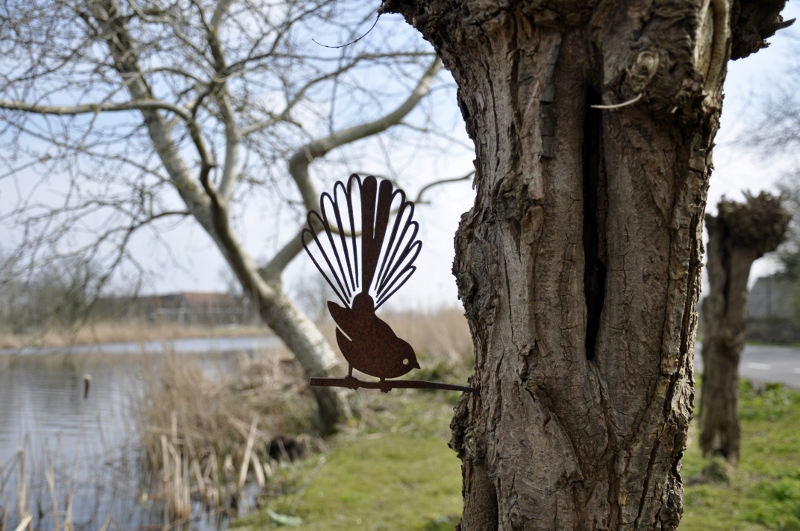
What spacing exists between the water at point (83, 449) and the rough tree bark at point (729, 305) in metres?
4.12

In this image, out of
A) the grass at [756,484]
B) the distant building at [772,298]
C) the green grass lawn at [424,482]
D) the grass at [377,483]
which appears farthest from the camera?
the distant building at [772,298]

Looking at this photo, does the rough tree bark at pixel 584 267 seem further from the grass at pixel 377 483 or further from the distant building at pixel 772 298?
the distant building at pixel 772 298

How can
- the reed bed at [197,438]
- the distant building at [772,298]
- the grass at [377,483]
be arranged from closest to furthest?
the grass at [377,483], the reed bed at [197,438], the distant building at [772,298]

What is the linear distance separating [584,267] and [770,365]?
1338 cm

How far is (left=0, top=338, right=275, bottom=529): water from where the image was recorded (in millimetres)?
4695

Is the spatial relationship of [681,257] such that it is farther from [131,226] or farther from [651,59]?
[131,226]

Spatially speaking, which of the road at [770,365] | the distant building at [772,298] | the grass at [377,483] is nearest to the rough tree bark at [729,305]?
the grass at [377,483]

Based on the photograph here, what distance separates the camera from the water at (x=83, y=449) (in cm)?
470

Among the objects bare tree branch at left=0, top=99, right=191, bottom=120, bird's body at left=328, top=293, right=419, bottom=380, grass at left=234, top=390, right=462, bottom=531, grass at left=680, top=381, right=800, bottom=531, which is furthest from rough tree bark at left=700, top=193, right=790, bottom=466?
bare tree branch at left=0, top=99, right=191, bottom=120

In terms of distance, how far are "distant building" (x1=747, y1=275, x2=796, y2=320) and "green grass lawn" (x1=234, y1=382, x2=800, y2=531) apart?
16006 millimetres

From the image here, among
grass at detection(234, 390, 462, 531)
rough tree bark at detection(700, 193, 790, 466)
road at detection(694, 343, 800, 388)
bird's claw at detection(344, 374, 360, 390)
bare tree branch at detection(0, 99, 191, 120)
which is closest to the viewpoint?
bird's claw at detection(344, 374, 360, 390)

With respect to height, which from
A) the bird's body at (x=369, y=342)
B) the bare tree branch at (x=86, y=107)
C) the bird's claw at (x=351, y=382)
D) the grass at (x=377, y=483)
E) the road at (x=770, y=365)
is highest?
the bare tree branch at (x=86, y=107)

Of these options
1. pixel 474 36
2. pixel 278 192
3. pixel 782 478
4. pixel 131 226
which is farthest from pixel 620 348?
pixel 131 226

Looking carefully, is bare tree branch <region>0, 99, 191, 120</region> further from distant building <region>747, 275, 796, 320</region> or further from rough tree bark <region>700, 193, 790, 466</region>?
distant building <region>747, 275, 796, 320</region>
